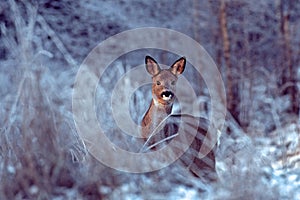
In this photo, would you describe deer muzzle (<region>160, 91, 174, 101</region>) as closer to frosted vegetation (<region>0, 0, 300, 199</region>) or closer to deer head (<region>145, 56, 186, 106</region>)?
deer head (<region>145, 56, 186, 106</region>)

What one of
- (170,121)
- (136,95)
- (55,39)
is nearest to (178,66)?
(136,95)

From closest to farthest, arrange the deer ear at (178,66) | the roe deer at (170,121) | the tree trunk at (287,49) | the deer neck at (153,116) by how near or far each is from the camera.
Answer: the roe deer at (170,121)
the deer neck at (153,116)
the deer ear at (178,66)
the tree trunk at (287,49)

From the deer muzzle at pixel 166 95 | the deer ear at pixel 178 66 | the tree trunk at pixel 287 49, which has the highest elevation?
the tree trunk at pixel 287 49

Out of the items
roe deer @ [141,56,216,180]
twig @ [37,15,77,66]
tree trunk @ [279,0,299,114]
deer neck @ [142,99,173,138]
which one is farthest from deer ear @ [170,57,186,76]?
tree trunk @ [279,0,299,114]

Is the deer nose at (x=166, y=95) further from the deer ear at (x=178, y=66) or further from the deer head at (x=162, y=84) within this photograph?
the deer ear at (x=178, y=66)

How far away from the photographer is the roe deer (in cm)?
504

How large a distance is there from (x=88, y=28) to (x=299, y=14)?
77.6 inches

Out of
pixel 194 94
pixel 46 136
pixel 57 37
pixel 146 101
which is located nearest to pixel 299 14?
pixel 194 94

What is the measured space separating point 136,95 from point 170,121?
→ 30.3 inches

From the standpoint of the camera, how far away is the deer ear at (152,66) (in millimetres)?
5723

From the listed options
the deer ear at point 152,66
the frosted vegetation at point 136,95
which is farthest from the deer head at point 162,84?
the frosted vegetation at point 136,95

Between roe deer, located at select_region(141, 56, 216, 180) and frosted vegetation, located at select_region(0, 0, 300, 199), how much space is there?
0.12 meters

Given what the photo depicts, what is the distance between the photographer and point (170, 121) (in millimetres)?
5277

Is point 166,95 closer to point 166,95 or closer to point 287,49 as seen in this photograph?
point 166,95
